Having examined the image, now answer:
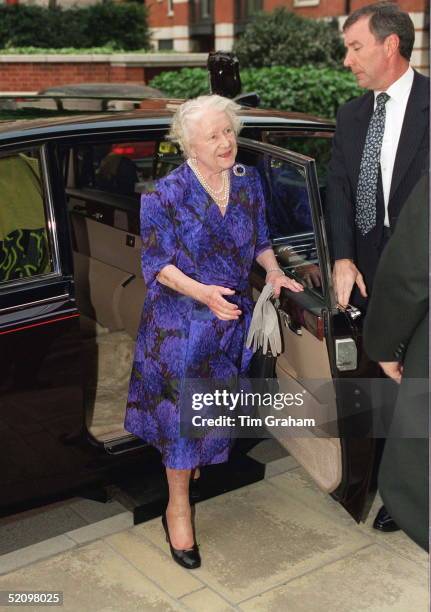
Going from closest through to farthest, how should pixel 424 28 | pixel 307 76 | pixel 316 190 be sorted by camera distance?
1. pixel 316 190
2. pixel 307 76
3. pixel 424 28

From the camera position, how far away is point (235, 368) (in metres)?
3.60

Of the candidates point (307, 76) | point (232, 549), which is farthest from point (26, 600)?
point (307, 76)

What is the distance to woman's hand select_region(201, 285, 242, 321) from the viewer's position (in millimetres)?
3143

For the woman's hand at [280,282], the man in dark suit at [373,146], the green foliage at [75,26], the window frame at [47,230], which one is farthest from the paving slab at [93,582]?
the green foliage at [75,26]

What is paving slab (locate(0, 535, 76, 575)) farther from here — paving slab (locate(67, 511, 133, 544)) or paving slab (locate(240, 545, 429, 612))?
paving slab (locate(240, 545, 429, 612))

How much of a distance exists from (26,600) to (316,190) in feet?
6.53

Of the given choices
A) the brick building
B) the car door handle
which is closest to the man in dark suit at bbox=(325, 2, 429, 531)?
the car door handle

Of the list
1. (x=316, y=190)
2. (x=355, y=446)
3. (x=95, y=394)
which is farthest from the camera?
(x=95, y=394)

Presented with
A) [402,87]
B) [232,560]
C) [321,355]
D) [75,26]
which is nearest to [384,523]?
[232,560]

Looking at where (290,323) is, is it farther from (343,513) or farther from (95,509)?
(95,509)

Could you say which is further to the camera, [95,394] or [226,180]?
[95,394]

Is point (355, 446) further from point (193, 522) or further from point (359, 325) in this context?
point (193, 522)

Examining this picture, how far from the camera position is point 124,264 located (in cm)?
488

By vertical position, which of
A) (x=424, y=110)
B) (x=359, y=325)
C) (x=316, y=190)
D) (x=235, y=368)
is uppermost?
(x=424, y=110)
